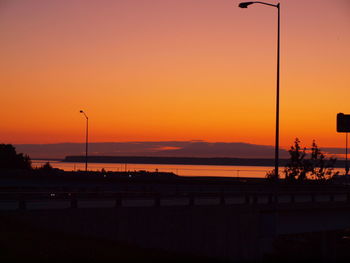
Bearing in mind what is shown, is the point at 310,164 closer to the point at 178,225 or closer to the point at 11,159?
the point at 11,159

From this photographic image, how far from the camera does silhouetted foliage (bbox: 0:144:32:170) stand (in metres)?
117

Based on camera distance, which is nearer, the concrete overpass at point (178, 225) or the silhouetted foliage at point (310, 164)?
the concrete overpass at point (178, 225)

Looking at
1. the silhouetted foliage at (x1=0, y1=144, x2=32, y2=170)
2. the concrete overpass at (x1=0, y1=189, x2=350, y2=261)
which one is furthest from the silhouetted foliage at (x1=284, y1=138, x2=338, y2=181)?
the concrete overpass at (x1=0, y1=189, x2=350, y2=261)

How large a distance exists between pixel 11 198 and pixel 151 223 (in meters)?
6.22

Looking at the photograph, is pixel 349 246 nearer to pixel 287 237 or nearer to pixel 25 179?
pixel 287 237

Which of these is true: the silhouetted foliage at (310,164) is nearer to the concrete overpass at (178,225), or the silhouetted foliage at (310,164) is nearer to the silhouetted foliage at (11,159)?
the silhouetted foliage at (11,159)

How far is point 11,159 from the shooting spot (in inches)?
4697

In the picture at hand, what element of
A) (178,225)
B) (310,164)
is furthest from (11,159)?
(178,225)

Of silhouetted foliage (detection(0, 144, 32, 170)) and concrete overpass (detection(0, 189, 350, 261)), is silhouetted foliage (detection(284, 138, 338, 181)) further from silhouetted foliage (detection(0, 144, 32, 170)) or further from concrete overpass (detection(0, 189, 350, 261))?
concrete overpass (detection(0, 189, 350, 261))

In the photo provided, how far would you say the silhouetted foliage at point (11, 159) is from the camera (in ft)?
384

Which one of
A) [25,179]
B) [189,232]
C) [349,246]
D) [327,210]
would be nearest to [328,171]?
[25,179]

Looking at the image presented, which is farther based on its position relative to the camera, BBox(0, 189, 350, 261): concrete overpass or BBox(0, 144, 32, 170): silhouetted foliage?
BBox(0, 144, 32, 170): silhouetted foliage

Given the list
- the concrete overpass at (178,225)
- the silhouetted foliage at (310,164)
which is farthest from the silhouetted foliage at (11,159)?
the concrete overpass at (178,225)

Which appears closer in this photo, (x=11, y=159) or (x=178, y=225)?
(x=178, y=225)
